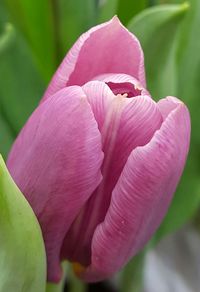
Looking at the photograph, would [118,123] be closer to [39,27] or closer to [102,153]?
[102,153]

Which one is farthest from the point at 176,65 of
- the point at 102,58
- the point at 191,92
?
the point at 102,58

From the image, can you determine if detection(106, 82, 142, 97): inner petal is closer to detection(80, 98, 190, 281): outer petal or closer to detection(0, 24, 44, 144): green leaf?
detection(80, 98, 190, 281): outer petal

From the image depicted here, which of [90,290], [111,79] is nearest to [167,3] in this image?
[111,79]

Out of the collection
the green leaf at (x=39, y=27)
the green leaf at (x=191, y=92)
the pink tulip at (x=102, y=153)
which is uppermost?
the pink tulip at (x=102, y=153)

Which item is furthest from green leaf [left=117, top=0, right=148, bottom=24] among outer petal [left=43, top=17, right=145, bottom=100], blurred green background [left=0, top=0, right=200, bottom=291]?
outer petal [left=43, top=17, right=145, bottom=100]

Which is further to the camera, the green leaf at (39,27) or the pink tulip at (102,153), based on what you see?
the green leaf at (39,27)

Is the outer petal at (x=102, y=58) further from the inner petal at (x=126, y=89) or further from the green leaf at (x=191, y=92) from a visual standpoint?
the green leaf at (x=191, y=92)

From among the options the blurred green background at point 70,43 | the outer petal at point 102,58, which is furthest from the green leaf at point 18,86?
the outer petal at point 102,58
